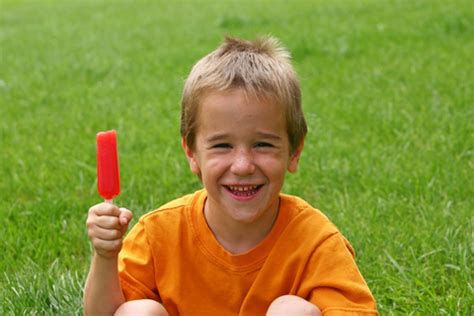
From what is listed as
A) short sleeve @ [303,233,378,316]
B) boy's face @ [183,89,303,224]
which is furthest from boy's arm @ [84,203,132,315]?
short sleeve @ [303,233,378,316]

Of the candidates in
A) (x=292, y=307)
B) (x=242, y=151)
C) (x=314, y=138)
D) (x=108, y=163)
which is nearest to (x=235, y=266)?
(x=292, y=307)

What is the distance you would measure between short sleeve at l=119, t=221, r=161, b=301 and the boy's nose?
41 centimetres

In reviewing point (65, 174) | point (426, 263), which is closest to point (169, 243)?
point (426, 263)

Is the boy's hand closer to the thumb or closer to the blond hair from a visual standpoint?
the thumb

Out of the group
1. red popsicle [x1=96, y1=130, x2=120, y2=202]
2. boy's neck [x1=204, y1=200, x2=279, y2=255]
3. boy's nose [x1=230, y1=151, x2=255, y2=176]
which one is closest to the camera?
red popsicle [x1=96, y1=130, x2=120, y2=202]

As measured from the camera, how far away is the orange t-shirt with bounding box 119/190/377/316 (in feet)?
8.43

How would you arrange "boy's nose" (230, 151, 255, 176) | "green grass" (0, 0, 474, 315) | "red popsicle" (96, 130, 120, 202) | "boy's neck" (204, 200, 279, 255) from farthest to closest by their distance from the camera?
1. "green grass" (0, 0, 474, 315)
2. "boy's neck" (204, 200, 279, 255)
3. "boy's nose" (230, 151, 255, 176)
4. "red popsicle" (96, 130, 120, 202)

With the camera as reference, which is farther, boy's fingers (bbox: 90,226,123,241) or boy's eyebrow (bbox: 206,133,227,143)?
boy's eyebrow (bbox: 206,133,227,143)

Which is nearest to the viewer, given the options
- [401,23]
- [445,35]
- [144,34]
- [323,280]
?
[323,280]

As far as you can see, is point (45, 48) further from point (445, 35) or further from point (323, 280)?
point (323, 280)

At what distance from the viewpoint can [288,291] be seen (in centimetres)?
264

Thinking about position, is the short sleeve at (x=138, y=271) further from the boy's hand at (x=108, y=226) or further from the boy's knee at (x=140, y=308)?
the boy's hand at (x=108, y=226)

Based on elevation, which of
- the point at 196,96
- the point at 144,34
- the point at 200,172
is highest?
the point at 196,96

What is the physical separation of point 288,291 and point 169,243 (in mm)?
395
